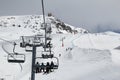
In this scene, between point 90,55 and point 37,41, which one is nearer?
point 37,41

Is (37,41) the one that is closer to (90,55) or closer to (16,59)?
(16,59)

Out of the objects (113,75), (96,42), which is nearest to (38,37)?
(113,75)

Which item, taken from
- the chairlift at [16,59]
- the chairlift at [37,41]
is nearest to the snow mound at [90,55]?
the chairlift at [37,41]

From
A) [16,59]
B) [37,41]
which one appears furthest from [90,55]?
[16,59]

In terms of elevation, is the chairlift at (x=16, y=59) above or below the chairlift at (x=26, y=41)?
below

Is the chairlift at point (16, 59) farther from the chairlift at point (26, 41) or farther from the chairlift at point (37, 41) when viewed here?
the chairlift at point (37, 41)

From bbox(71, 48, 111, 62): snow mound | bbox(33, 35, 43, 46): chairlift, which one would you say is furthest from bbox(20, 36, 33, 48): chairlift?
bbox(71, 48, 111, 62): snow mound

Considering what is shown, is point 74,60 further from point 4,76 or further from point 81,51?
point 4,76

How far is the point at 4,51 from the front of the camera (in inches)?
2413

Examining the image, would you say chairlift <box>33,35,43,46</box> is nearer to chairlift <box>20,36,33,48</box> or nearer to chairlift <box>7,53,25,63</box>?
chairlift <box>20,36,33,48</box>

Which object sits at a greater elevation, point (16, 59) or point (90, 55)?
point (90, 55)

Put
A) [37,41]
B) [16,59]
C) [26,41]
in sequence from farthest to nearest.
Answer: [26,41] < [37,41] < [16,59]

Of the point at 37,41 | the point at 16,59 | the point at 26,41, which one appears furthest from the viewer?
the point at 26,41

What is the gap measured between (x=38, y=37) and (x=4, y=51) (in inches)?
1748
